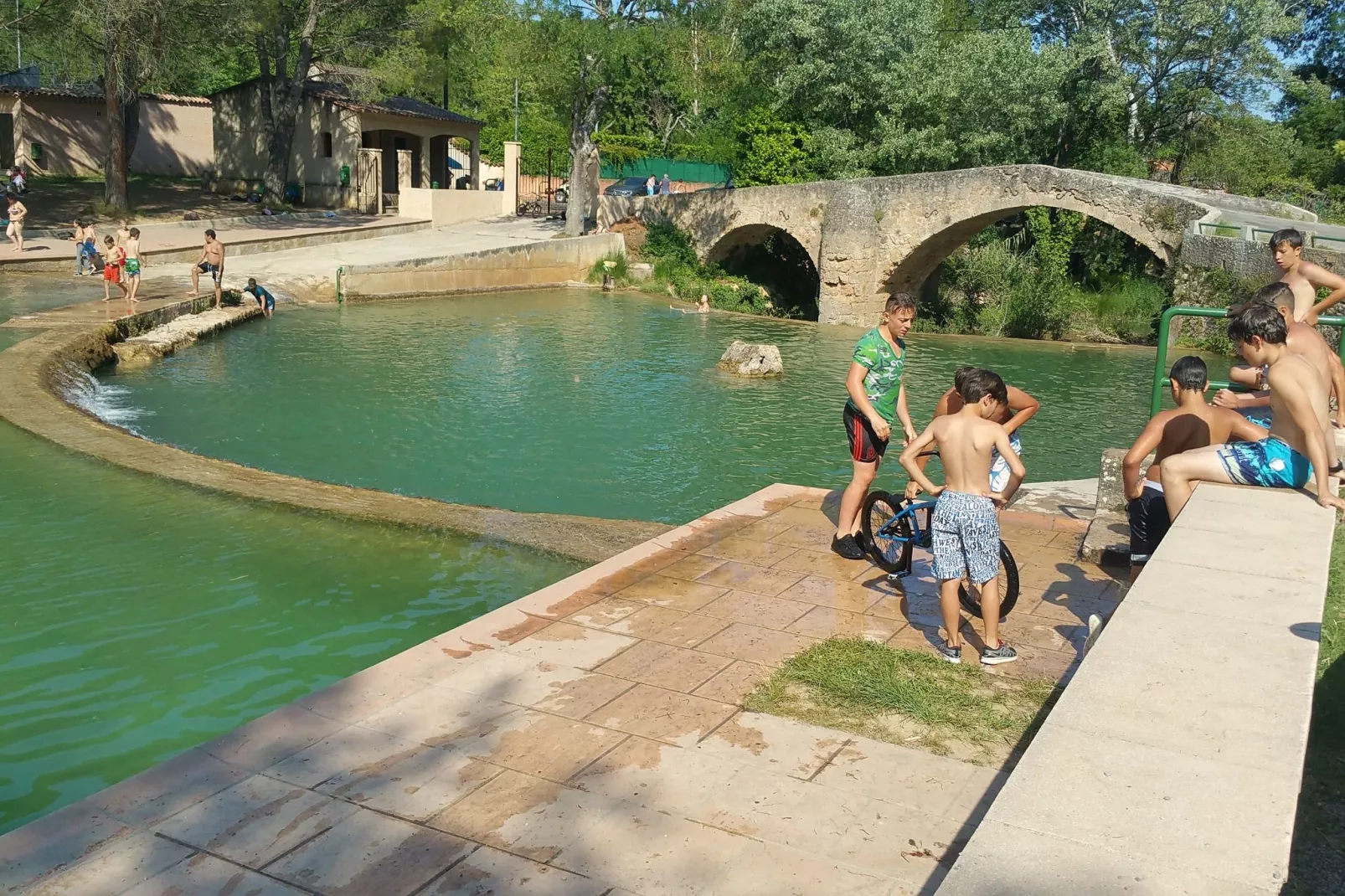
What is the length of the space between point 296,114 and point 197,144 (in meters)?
7.07

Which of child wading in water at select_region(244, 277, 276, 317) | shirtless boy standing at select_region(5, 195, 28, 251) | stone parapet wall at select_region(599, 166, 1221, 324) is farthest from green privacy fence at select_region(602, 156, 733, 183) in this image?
child wading in water at select_region(244, 277, 276, 317)

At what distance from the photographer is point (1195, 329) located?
20672 millimetres

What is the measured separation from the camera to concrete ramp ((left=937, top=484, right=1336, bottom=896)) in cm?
250

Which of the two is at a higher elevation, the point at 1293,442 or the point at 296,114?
the point at 296,114

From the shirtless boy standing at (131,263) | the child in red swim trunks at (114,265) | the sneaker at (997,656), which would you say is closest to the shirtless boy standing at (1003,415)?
the sneaker at (997,656)

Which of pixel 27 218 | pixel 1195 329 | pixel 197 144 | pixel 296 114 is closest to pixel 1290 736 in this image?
pixel 1195 329

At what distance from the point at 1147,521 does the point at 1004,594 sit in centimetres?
74

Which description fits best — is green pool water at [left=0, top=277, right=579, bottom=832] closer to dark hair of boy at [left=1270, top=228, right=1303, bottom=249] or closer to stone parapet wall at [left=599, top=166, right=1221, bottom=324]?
dark hair of boy at [left=1270, top=228, right=1303, bottom=249]

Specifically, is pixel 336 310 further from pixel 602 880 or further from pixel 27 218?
pixel 602 880

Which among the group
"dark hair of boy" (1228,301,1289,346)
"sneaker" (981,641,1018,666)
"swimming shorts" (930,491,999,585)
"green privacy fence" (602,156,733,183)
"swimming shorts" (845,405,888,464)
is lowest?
"sneaker" (981,641,1018,666)

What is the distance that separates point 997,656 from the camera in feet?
17.1

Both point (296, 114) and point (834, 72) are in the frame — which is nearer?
point (834, 72)

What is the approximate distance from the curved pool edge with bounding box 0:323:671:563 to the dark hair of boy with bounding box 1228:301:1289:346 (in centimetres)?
379

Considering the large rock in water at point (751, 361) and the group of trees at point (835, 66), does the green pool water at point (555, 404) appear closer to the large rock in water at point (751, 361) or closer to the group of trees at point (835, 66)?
the large rock in water at point (751, 361)
